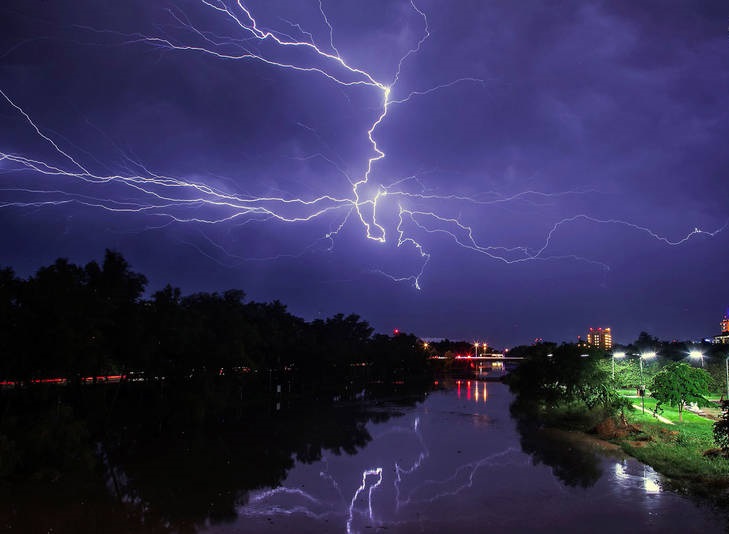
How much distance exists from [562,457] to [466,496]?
6976mm

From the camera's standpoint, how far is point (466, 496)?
1458cm

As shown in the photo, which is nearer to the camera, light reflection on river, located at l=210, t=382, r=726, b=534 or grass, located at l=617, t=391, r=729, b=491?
light reflection on river, located at l=210, t=382, r=726, b=534

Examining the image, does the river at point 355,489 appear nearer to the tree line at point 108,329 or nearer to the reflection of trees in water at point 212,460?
the reflection of trees in water at point 212,460

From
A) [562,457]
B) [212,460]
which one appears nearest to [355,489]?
[212,460]

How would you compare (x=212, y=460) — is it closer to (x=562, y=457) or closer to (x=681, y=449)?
(x=562, y=457)

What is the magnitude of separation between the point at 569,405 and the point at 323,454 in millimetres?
18264

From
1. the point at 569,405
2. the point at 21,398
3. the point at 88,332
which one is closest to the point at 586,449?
the point at 569,405

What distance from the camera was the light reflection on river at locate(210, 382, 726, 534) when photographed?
12.0m

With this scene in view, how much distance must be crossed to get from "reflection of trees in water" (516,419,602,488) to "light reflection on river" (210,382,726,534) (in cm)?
6

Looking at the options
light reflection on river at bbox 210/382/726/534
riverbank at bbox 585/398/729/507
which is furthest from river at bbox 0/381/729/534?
riverbank at bbox 585/398/729/507

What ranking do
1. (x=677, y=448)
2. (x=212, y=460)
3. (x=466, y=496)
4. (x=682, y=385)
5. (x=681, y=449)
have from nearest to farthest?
(x=466, y=496) → (x=681, y=449) → (x=677, y=448) → (x=212, y=460) → (x=682, y=385)

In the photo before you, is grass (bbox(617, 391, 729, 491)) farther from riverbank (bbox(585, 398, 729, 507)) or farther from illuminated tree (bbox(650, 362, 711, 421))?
illuminated tree (bbox(650, 362, 711, 421))

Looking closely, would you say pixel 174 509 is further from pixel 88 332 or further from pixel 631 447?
pixel 631 447

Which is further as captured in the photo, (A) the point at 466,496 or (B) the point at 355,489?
(B) the point at 355,489
